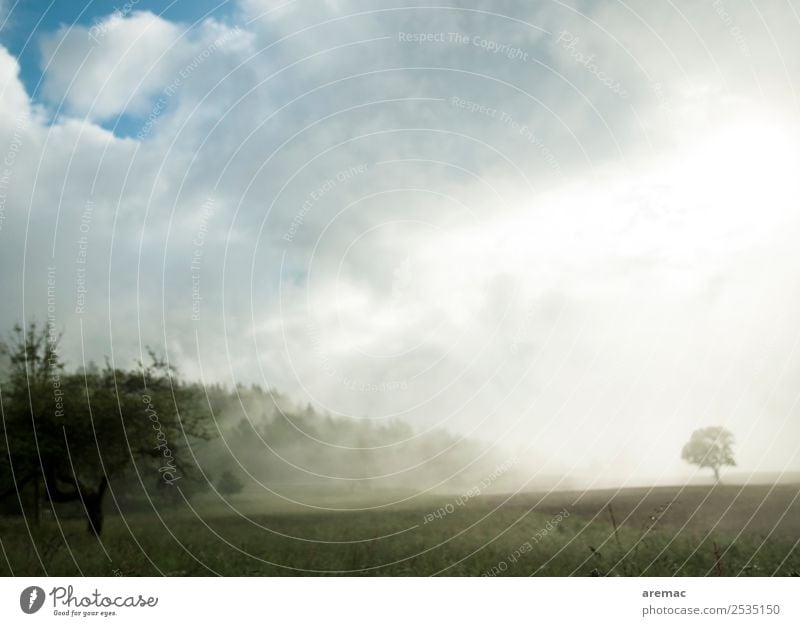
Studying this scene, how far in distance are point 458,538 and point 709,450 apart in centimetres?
711

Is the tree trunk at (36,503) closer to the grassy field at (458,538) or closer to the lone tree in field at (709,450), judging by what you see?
the grassy field at (458,538)

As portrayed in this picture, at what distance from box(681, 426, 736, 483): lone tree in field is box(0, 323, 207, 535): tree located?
1328 centimetres

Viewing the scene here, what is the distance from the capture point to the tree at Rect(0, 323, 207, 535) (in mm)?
18203

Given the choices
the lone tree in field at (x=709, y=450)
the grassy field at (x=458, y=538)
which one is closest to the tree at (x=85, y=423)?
the grassy field at (x=458, y=538)

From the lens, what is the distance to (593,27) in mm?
17391

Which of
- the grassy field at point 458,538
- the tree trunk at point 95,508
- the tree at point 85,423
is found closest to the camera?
the grassy field at point 458,538

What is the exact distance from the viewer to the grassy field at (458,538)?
16828 mm

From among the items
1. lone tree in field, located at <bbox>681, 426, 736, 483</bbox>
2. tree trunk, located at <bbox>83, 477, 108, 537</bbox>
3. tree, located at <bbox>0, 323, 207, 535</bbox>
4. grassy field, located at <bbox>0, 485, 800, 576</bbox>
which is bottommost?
grassy field, located at <bbox>0, 485, 800, 576</bbox>

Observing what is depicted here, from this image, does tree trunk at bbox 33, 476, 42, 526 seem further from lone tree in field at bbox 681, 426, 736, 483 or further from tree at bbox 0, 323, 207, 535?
lone tree in field at bbox 681, 426, 736, 483

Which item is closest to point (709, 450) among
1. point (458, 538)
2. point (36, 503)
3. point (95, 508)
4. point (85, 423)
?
point (458, 538)

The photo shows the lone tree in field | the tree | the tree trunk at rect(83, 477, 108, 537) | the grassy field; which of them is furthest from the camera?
the tree

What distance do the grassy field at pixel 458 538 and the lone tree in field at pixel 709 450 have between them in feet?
2.96

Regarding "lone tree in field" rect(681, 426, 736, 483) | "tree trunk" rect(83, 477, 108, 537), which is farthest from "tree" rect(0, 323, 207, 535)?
"lone tree in field" rect(681, 426, 736, 483)
